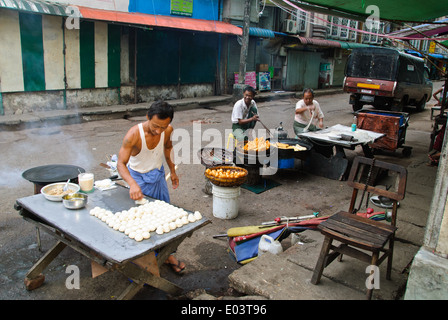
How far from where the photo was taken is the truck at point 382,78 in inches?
551

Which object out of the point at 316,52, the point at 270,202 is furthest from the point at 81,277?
the point at 316,52

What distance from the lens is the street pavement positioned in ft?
11.8

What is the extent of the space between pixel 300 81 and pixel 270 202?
16.6m

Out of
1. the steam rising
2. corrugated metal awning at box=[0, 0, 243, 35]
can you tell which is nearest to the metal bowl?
the steam rising

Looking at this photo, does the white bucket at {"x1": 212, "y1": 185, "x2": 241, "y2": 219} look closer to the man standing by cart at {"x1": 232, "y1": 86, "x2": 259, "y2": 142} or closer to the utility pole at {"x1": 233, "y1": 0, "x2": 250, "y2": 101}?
the man standing by cart at {"x1": 232, "y1": 86, "x2": 259, "y2": 142}

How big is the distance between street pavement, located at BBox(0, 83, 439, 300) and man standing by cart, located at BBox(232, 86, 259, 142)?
1237 millimetres

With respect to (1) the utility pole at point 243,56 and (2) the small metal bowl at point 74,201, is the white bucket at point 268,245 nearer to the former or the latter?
(2) the small metal bowl at point 74,201

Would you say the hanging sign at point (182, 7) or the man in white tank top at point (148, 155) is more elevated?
the hanging sign at point (182, 7)

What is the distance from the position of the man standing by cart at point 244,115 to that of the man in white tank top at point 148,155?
319cm

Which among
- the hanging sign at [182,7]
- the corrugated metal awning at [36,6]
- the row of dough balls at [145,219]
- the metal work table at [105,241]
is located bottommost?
the metal work table at [105,241]

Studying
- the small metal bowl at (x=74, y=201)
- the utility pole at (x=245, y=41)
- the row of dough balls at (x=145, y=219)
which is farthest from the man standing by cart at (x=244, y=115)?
the utility pole at (x=245, y=41)

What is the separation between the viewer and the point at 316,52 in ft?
73.5

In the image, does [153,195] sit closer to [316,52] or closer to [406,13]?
[406,13]

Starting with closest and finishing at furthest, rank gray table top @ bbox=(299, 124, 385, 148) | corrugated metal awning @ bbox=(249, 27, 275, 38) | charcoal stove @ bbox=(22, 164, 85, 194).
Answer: charcoal stove @ bbox=(22, 164, 85, 194) → gray table top @ bbox=(299, 124, 385, 148) → corrugated metal awning @ bbox=(249, 27, 275, 38)
